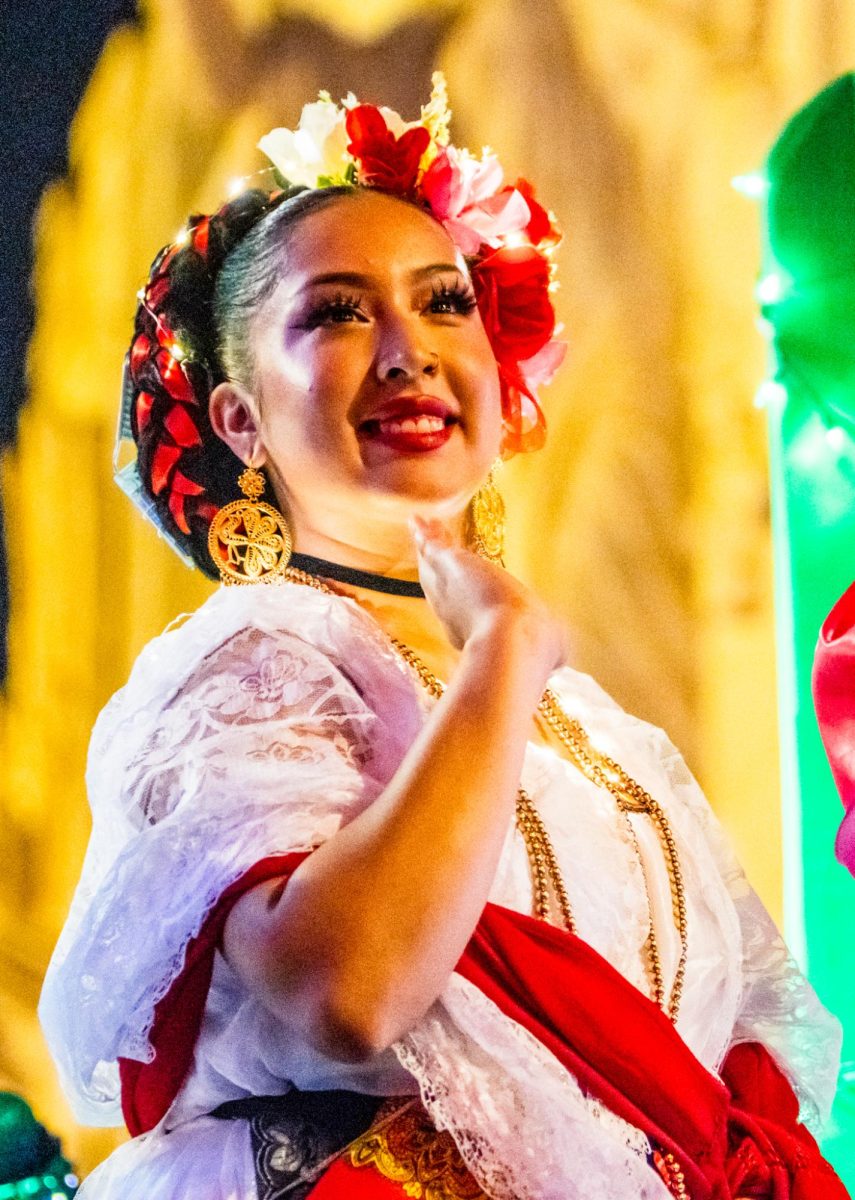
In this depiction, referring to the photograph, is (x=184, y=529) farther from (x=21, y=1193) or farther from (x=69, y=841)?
(x=21, y=1193)

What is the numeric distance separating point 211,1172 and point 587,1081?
0.28 m

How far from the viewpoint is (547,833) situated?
116 centimetres

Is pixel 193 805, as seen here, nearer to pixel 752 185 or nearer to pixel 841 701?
pixel 841 701

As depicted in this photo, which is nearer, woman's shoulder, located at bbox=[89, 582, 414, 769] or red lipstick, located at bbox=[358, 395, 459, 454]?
woman's shoulder, located at bbox=[89, 582, 414, 769]

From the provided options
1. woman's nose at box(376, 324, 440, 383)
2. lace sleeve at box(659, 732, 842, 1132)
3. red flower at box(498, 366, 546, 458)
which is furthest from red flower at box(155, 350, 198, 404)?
lace sleeve at box(659, 732, 842, 1132)

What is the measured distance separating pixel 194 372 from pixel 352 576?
26 centimetres

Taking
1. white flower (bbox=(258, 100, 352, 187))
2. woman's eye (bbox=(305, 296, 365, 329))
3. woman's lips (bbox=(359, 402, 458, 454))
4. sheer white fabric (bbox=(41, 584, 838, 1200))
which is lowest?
sheer white fabric (bbox=(41, 584, 838, 1200))

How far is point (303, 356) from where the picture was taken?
4.14ft

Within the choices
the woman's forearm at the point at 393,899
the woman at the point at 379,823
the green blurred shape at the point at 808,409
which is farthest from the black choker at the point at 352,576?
the green blurred shape at the point at 808,409

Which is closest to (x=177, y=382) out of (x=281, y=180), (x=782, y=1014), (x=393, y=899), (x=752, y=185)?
(x=281, y=180)

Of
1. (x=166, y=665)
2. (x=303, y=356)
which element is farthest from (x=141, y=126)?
(x=166, y=665)

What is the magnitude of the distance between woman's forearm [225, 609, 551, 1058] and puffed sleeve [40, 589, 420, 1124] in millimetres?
49

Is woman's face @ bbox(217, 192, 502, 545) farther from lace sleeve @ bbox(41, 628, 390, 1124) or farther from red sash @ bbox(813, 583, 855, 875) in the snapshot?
red sash @ bbox(813, 583, 855, 875)

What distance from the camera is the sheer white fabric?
0.98 metres
